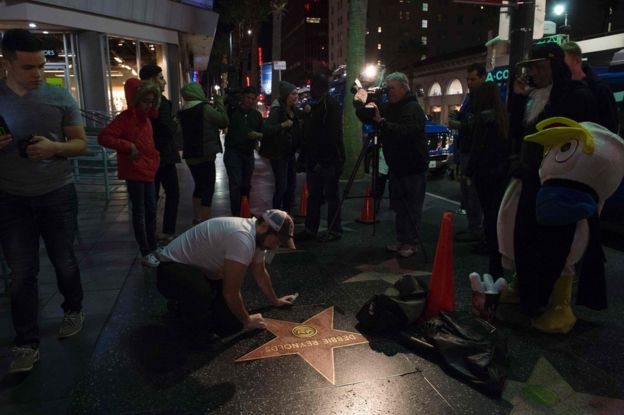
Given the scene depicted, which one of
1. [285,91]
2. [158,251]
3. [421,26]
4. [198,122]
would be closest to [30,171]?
[158,251]

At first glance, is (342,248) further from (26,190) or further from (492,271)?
(26,190)

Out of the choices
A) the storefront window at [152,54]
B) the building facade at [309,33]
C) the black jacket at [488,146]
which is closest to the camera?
the black jacket at [488,146]

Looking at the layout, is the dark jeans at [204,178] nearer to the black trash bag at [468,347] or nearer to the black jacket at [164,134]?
the black jacket at [164,134]

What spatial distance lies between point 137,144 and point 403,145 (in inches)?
105

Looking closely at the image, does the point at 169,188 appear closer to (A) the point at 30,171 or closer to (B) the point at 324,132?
(B) the point at 324,132

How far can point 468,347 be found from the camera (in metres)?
2.94

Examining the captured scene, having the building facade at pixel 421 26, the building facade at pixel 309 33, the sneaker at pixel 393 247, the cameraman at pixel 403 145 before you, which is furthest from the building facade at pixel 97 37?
the building facade at pixel 309 33

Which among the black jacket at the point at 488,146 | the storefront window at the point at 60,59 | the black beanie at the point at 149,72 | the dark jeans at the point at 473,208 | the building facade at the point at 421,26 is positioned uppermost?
the building facade at the point at 421,26

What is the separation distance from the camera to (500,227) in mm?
3756

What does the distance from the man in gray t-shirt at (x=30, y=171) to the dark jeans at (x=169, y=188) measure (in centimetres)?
213

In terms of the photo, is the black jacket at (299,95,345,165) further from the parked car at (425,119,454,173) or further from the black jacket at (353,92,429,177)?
the parked car at (425,119,454,173)

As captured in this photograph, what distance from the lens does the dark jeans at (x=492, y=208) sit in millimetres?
3971

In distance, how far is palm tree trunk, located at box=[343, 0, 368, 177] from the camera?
10791mm

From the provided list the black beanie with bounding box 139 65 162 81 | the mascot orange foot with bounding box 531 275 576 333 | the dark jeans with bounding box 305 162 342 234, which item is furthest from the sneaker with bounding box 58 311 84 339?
the mascot orange foot with bounding box 531 275 576 333
